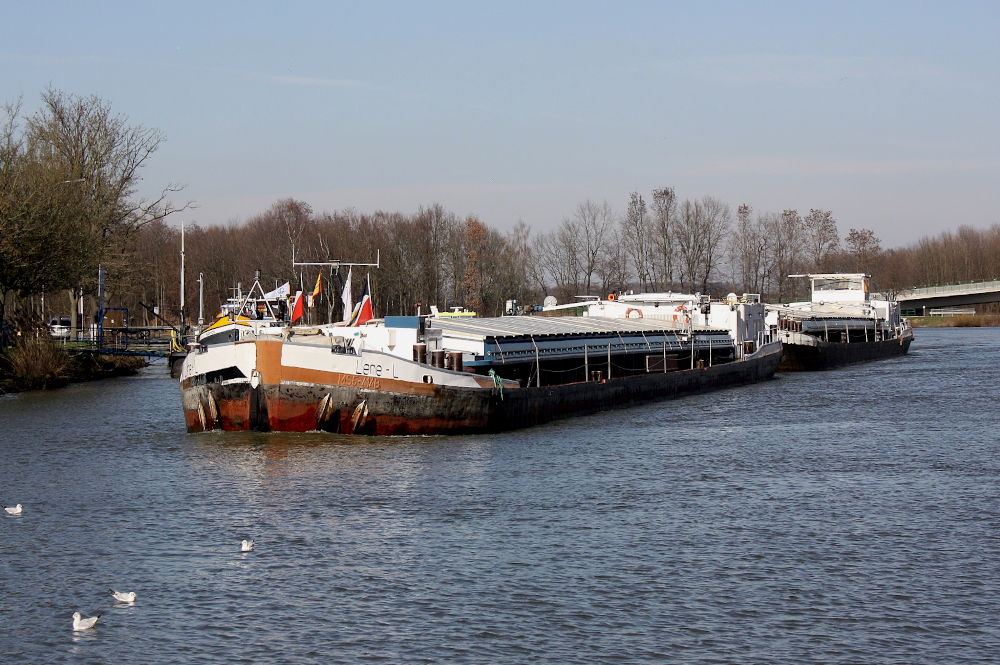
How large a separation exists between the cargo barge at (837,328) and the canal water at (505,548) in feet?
94.1

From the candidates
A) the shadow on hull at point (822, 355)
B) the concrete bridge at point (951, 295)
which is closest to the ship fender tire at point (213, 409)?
the shadow on hull at point (822, 355)

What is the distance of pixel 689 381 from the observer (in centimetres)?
3828

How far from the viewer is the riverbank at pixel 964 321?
388ft

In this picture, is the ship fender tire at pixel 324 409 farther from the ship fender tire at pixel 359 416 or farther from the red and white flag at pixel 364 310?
the red and white flag at pixel 364 310

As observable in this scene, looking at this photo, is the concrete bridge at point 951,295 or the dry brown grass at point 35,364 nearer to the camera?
the dry brown grass at point 35,364

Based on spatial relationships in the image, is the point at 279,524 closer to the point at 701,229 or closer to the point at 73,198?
the point at 73,198

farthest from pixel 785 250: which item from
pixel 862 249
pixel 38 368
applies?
pixel 38 368

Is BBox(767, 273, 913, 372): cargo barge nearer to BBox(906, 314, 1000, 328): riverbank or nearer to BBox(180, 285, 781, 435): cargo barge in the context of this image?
BBox(180, 285, 781, 435): cargo barge

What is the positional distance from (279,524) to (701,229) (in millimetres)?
90719

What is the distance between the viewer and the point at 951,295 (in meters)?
107

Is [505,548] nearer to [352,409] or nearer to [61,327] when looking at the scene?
[352,409]

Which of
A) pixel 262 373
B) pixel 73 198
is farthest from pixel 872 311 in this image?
pixel 262 373

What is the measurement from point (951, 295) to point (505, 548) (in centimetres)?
10345

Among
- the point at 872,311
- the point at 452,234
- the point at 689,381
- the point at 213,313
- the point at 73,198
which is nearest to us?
the point at 689,381
